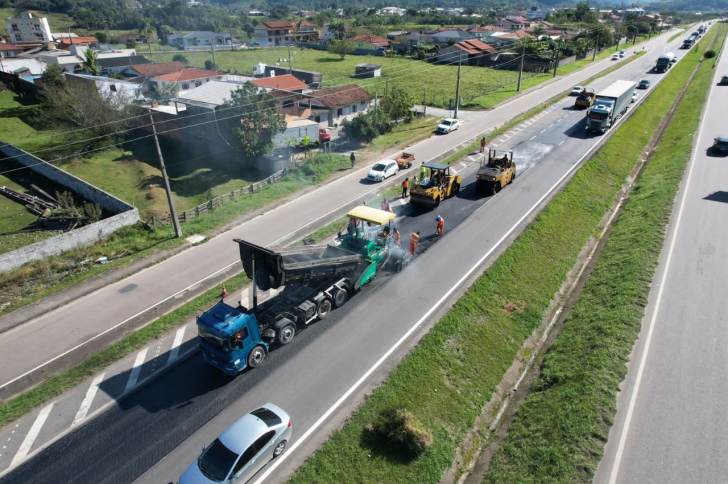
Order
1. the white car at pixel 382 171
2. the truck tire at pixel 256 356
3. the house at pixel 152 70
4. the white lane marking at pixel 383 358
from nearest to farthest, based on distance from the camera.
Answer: the white lane marking at pixel 383 358 → the truck tire at pixel 256 356 → the white car at pixel 382 171 → the house at pixel 152 70

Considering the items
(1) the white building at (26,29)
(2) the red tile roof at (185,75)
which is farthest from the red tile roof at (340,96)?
(1) the white building at (26,29)

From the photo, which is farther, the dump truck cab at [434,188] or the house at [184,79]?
the house at [184,79]

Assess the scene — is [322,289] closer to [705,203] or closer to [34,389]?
[34,389]

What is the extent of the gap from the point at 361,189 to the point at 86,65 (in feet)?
199

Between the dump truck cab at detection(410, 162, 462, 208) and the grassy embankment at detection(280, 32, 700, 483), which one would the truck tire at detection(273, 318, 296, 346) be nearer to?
the grassy embankment at detection(280, 32, 700, 483)

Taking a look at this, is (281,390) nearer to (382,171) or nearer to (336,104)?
(382,171)

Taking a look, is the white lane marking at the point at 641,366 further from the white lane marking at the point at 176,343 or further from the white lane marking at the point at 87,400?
the white lane marking at the point at 87,400

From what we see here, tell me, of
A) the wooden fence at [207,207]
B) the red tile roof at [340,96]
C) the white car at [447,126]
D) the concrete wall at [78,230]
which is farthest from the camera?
the red tile roof at [340,96]

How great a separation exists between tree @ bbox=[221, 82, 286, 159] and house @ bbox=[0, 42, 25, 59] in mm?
85469

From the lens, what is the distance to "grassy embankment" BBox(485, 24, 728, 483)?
1129 centimetres

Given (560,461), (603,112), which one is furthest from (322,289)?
(603,112)

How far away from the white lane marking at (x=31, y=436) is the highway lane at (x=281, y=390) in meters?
0.47

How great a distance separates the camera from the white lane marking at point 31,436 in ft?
38.5

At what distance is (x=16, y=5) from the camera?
161 meters
